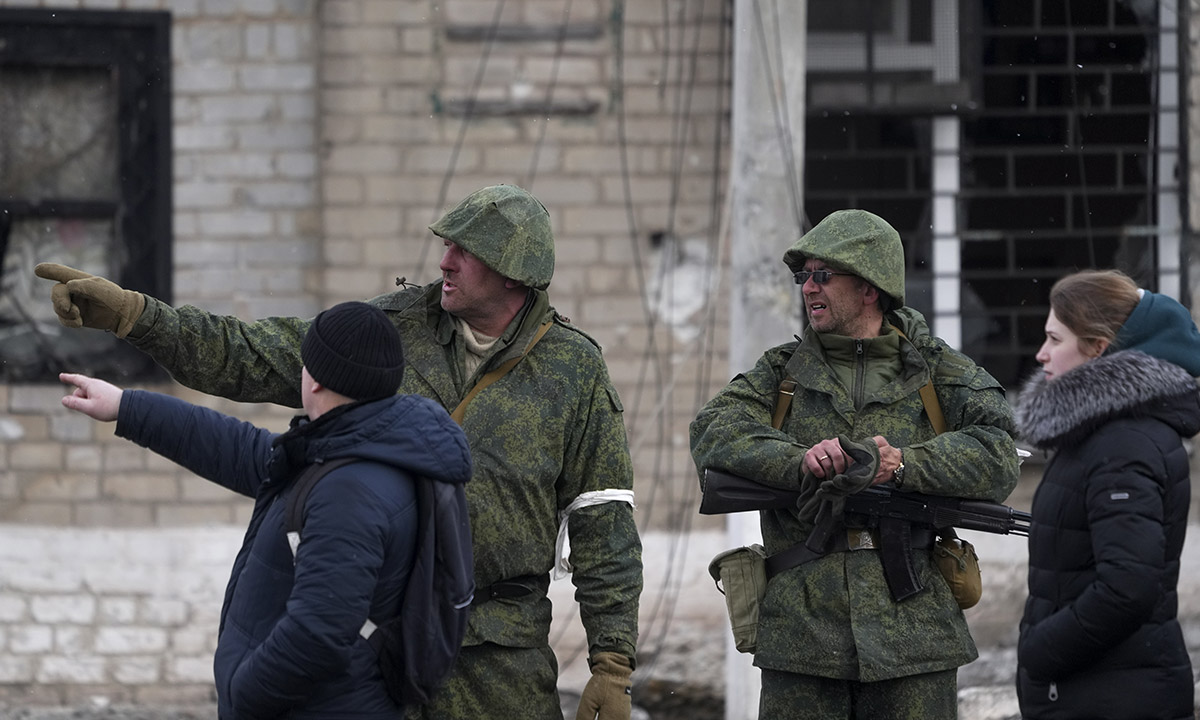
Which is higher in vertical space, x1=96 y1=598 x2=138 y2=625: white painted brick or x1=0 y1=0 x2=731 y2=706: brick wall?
x1=0 y1=0 x2=731 y2=706: brick wall

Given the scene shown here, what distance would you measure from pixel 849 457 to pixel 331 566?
4.12ft

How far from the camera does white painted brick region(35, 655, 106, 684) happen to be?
6367mm

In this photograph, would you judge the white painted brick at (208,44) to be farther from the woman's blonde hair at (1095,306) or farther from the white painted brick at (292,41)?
the woman's blonde hair at (1095,306)

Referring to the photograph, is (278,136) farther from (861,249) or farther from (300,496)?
(300,496)

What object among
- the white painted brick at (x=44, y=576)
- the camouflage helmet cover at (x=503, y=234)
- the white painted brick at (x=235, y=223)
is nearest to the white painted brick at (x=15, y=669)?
the white painted brick at (x=44, y=576)

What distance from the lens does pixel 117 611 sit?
639cm

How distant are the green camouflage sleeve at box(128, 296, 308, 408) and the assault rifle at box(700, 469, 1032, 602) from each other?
3.48 feet

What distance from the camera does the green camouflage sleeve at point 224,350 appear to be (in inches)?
125

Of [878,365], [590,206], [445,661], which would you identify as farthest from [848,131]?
[445,661]

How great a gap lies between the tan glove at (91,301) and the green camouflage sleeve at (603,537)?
3.38 feet

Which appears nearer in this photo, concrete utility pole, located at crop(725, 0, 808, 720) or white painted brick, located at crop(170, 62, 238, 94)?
concrete utility pole, located at crop(725, 0, 808, 720)

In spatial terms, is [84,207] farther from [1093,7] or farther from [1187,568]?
[1187,568]

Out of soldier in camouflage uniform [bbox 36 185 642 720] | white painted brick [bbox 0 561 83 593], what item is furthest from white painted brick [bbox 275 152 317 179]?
soldier in camouflage uniform [bbox 36 185 642 720]

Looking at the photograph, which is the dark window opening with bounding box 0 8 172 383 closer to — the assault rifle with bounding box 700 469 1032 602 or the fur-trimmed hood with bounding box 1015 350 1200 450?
the assault rifle with bounding box 700 469 1032 602
